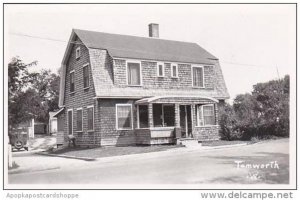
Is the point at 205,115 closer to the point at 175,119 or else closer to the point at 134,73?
the point at 175,119

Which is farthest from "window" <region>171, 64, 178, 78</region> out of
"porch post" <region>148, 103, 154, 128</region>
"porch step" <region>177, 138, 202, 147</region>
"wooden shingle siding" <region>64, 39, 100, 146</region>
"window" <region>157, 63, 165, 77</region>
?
"wooden shingle siding" <region>64, 39, 100, 146</region>

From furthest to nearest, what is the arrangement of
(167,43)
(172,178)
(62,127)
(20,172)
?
1. (62,127)
2. (167,43)
3. (20,172)
4. (172,178)

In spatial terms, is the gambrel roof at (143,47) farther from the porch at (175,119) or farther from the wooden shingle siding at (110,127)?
the porch at (175,119)

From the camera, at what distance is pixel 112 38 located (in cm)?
2295

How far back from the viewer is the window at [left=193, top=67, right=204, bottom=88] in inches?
927

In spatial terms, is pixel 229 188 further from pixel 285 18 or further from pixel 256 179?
pixel 285 18

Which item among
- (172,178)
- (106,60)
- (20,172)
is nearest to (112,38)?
(106,60)

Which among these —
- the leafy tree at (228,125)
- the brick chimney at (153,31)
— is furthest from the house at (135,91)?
the brick chimney at (153,31)

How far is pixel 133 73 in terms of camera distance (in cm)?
2167

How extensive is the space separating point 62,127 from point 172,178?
53.0 ft

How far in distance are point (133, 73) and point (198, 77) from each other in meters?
4.06

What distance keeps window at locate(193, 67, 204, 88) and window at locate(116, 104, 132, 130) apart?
173 inches

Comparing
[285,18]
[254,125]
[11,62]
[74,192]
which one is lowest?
[74,192]

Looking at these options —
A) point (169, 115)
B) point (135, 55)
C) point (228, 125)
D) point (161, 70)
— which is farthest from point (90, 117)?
point (228, 125)
